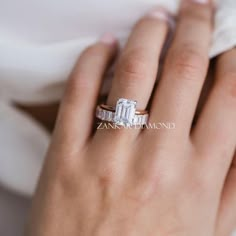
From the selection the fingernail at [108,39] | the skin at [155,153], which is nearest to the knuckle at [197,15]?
the skin at [155,153]

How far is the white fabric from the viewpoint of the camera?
725 millimetres

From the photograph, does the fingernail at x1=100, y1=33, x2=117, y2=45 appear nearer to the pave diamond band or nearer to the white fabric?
the white fabric

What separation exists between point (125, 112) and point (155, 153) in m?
0.07

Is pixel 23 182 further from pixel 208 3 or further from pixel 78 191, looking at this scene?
pixel 208 3

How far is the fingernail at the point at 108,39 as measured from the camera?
29.1 inches

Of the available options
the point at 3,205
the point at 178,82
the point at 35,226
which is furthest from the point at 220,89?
the point at 3,205

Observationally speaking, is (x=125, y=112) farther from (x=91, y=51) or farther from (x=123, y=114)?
(x=91, y=51)

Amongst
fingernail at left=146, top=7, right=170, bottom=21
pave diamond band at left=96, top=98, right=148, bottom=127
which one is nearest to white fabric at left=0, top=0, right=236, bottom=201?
fingernail at left=146, top=7, right=170, bottom=21

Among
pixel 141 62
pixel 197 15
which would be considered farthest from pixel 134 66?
pixel 197 15

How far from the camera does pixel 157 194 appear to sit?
2.22ft

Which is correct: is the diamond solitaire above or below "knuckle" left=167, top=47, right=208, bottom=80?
below

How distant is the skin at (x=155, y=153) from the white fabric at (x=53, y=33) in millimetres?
30

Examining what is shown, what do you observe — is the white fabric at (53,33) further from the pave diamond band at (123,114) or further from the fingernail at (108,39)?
the pave diamond band at (123,114)

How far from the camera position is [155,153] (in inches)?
26.6
